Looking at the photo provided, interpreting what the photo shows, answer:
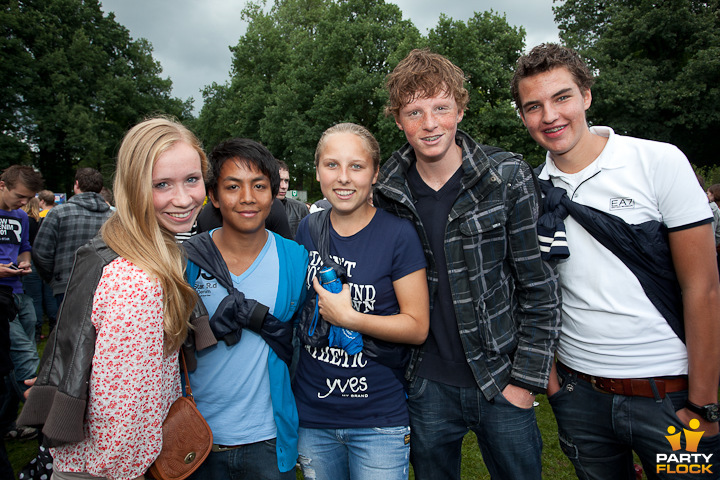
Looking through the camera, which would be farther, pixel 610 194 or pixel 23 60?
pixel 23 60

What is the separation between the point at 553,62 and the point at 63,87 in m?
30.9

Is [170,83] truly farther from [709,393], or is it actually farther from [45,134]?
[709,393]

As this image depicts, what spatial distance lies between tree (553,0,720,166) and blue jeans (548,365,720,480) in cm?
2112

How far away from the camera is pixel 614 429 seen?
201 cm

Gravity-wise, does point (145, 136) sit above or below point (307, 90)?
below

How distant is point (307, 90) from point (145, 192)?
24.5m

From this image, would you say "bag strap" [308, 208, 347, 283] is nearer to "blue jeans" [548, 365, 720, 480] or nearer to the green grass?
"blue jeans" [548, 365, 720, 480]

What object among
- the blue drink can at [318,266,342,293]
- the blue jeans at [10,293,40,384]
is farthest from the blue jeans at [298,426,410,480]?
the blue jeans at [10,293,40,384]

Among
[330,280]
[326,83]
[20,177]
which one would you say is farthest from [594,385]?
[326,83]

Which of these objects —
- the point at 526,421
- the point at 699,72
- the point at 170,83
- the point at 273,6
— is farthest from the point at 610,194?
the point at 273,6

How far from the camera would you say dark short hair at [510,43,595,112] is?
2164 mm

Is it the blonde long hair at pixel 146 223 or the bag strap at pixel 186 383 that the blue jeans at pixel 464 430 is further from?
the blonde long hair at pixel 146 223

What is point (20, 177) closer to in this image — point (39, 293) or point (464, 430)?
point (39, 293)

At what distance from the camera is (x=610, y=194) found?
6.72ft
